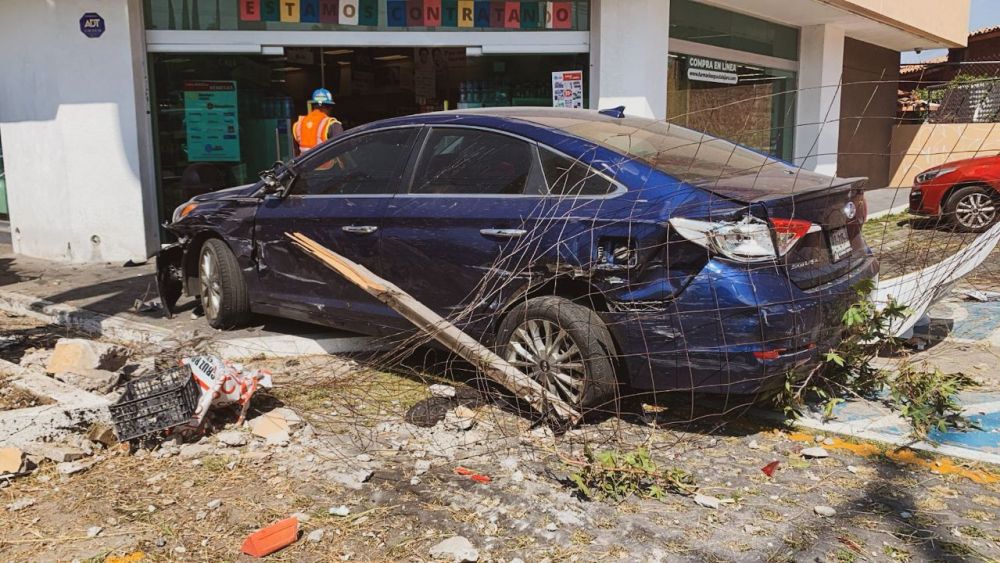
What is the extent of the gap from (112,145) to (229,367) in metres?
6.33

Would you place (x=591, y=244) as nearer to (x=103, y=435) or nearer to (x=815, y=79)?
(x=103, y=435)

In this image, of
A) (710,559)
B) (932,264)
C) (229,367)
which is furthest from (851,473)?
(229,367)

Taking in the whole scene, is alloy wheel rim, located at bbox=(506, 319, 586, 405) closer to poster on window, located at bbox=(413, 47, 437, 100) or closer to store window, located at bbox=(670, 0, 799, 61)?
poster on window, located at bbox=(413, 47, 437, 100)

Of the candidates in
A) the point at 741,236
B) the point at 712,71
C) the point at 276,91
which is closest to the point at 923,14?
the point at 712,71

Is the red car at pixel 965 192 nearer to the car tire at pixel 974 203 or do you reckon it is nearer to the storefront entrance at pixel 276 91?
the car tire at pixel 974 203

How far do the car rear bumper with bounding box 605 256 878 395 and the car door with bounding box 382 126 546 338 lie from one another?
72cm

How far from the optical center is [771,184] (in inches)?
170

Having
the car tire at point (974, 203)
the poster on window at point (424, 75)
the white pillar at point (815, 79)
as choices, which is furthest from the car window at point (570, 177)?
the white pillar at point (815, 79)

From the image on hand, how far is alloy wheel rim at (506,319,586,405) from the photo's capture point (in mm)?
4285

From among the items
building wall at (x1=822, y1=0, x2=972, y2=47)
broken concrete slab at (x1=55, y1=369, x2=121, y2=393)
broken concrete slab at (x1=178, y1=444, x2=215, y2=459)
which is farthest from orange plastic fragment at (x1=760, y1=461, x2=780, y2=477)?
building wall at (x1=822, y1=0, x2=972, y2=47)

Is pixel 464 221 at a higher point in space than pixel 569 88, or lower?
lower

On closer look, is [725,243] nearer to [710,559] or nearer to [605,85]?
[710,559]

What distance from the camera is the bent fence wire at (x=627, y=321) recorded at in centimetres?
395

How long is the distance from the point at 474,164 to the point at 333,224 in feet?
3.60
